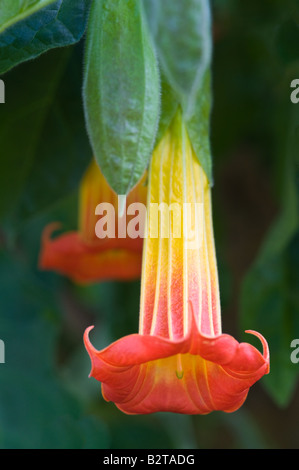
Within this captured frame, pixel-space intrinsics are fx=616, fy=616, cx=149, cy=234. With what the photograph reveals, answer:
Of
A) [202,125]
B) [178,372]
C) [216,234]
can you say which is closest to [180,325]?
[178,372]

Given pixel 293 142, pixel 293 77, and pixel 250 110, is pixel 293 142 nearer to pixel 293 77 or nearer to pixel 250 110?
pixel 293 77

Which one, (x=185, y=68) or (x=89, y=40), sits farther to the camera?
(x=89, y=40)

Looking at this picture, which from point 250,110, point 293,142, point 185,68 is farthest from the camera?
point 250,110

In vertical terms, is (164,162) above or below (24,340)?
above

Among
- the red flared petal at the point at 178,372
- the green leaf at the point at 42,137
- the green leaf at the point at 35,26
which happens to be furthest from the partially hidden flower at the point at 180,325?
the green leaf at the point at 42,137

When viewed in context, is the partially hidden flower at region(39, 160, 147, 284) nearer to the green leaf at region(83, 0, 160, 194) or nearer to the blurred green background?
the blurred green background

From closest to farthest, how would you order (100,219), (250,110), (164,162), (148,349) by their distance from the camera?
(148,349), (164,162), (100,219), (250,110)
